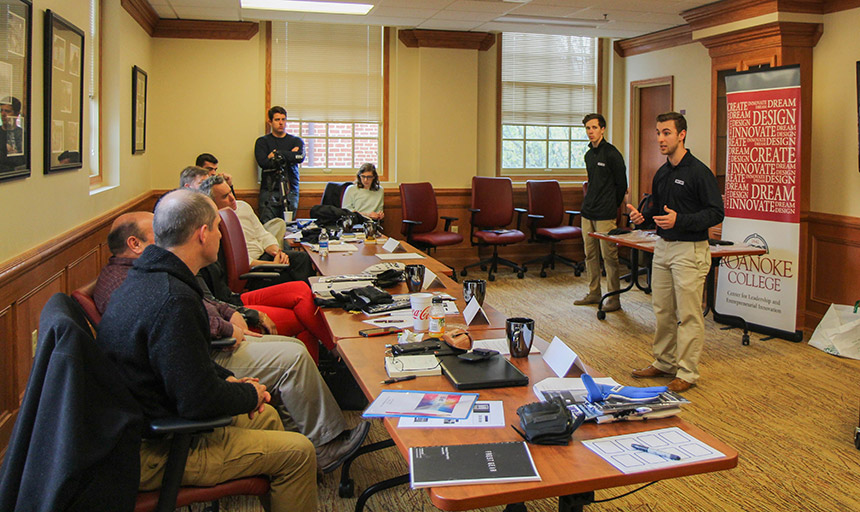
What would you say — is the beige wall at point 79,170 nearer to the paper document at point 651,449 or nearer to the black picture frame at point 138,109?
the black picture frame at point 138,109

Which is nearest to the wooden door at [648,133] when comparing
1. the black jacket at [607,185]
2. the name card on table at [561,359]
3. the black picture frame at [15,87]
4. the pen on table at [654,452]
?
the black jacket at [607,185]

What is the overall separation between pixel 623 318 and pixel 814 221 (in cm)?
171

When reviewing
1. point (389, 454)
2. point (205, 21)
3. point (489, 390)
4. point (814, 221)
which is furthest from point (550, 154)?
point (489, 390)

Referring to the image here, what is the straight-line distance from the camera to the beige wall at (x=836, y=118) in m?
5.42

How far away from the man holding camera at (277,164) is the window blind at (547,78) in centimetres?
274

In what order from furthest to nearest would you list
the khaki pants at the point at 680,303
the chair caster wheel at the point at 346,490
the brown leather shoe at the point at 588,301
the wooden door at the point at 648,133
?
the wooden door at the point at 648,133 < the brown leather shoe at the point at 588,301 < the khaki pants at the point at 680,303 < the chair caster wheel at the point at 346,490

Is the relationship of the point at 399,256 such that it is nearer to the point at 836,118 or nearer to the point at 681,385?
the point at 681,385

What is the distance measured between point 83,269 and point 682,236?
3677mm

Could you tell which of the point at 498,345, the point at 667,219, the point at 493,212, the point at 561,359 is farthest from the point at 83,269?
the point at 493,212

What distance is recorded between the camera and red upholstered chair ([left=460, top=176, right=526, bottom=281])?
813 cm

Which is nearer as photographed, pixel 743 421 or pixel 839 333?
pixel 743 421

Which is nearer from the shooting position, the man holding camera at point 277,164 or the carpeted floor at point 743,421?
the carpeted floor at point 743,421

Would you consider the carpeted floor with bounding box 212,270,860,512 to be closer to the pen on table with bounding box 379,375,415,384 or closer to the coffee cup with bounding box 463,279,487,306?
the coffee cup with bounding box 463,279,487,306

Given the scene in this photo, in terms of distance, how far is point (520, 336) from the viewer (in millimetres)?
2359
